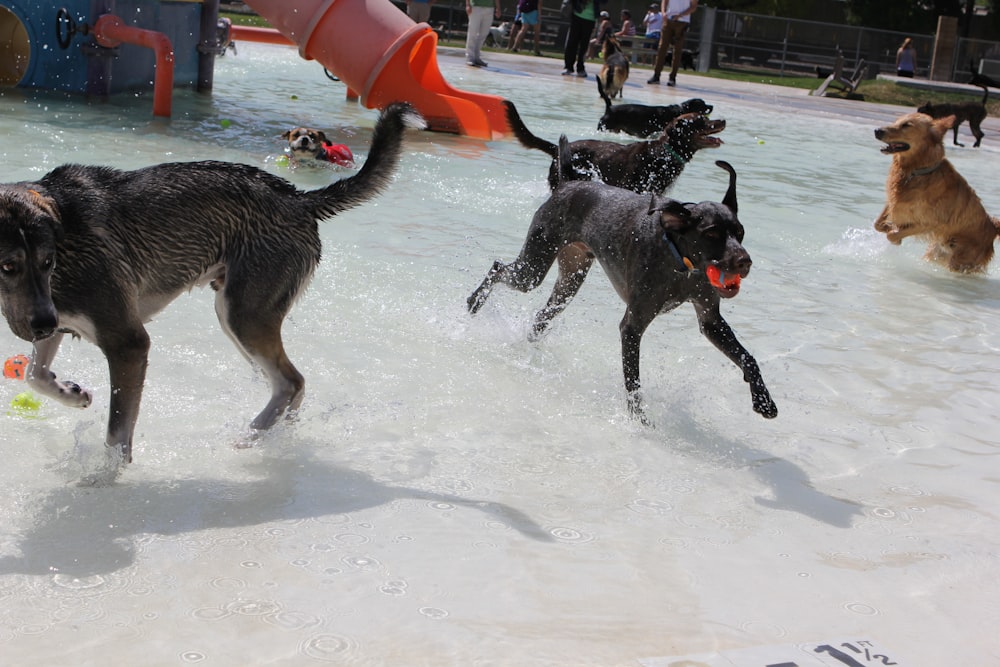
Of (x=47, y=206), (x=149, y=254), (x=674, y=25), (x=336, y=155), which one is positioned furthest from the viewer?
(x=674, y=25)

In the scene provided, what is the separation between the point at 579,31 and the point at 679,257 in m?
20.9

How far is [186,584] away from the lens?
343 centimetres

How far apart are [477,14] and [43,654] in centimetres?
2261

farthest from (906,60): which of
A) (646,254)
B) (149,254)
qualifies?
(149,254)

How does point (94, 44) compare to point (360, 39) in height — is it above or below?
below

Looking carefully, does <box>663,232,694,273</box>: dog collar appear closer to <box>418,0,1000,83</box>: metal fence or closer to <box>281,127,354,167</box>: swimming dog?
<box>281,127,354,167</box>: swimming dog

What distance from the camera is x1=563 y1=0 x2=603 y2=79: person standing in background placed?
2423 cm

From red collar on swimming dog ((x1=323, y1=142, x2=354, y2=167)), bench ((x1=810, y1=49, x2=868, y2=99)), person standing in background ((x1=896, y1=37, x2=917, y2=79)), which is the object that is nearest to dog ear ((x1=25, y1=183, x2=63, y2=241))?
red collar on swimming dog ((x1=323, y1=142, x2=354, y2=167))

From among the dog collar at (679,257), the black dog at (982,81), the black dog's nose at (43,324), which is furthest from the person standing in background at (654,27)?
the black dog's nose at (43,324)

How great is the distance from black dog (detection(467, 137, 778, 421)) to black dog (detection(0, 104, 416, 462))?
4.82 ft

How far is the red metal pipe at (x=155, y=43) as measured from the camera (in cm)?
1245

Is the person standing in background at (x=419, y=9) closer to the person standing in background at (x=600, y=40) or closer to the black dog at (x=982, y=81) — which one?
the person standing in background at (x=600, y=40)

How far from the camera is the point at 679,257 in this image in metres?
5.23

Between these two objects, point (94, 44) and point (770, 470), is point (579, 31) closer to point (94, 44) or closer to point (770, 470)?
point (94, 44)
